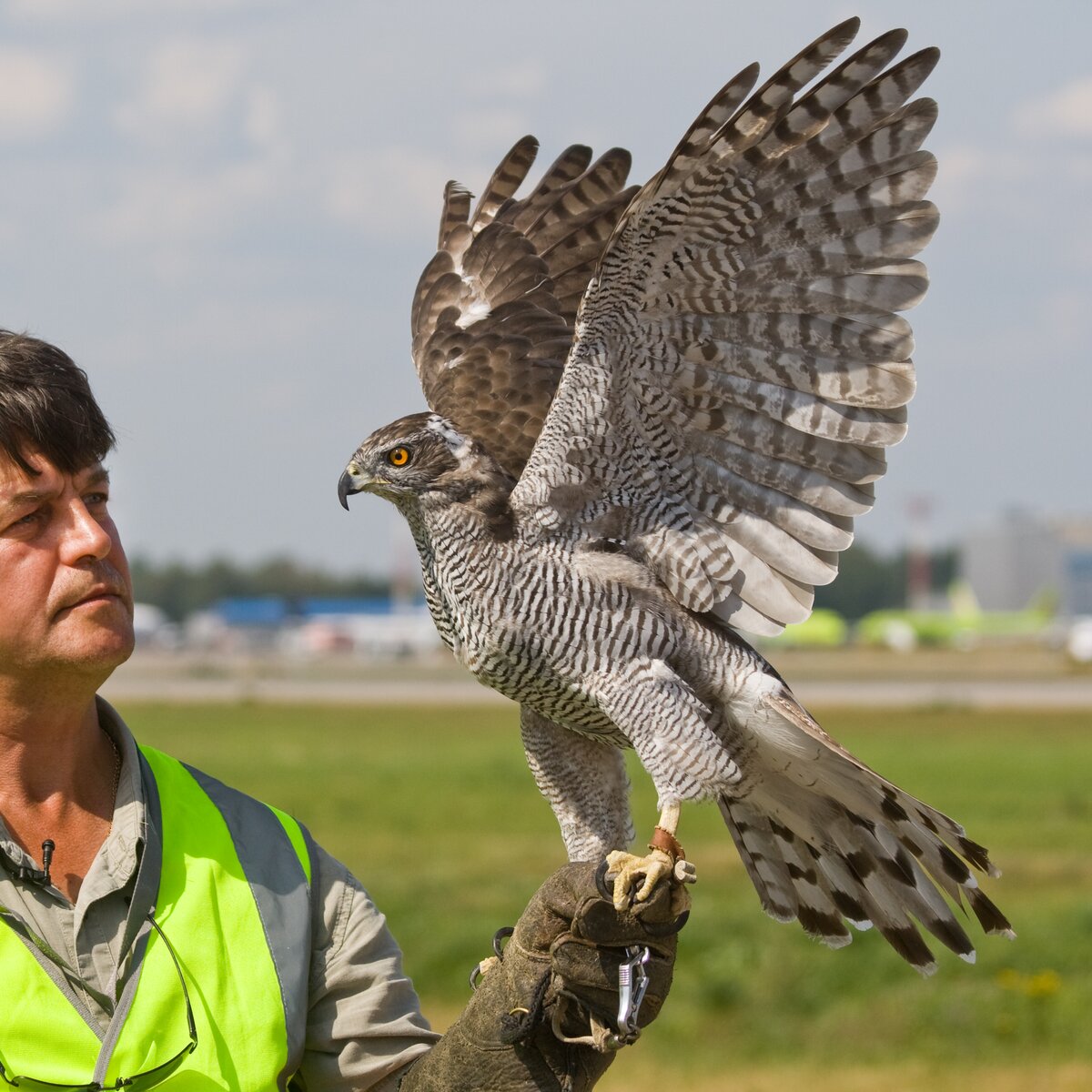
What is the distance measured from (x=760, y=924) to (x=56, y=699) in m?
8.43

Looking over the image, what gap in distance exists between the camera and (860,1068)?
332 inches

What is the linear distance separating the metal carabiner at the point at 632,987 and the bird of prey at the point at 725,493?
33 cm

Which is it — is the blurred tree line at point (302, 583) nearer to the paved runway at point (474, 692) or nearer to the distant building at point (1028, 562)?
the distant building at point (1028, 562)

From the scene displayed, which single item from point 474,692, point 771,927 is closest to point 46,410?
point 771,927

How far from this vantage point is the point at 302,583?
5349 inches

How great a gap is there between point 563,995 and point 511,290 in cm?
221

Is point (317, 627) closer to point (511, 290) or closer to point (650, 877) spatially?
point (511, 290)

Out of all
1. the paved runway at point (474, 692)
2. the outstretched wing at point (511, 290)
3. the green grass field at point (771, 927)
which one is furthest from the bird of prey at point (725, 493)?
the paved runway at point (474, 692)

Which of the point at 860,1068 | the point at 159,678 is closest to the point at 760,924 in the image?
the point at 860,1068

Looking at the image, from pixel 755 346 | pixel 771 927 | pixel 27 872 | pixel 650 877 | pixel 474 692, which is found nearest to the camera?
pixel 27 872

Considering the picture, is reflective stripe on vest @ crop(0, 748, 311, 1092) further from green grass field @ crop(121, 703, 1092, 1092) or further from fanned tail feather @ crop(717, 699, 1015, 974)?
green grass field @ crop(121, 703, 1092, 1092)

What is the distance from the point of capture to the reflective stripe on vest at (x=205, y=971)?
2.43 metres

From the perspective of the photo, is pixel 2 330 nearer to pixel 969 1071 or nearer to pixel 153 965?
pixel 153 965

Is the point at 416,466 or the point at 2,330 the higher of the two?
the point at 2,330
